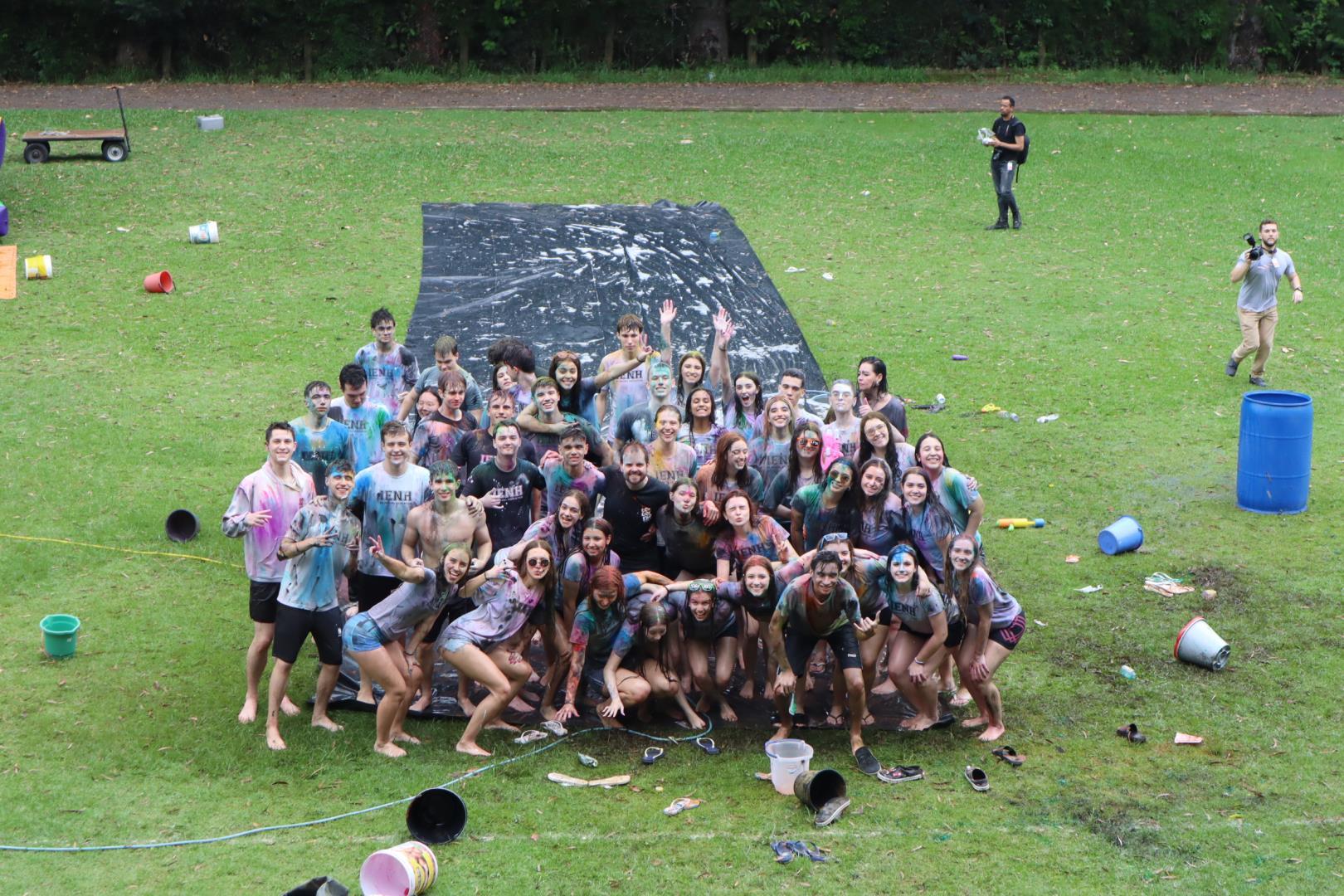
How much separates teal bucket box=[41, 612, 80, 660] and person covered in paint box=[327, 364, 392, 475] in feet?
6.63

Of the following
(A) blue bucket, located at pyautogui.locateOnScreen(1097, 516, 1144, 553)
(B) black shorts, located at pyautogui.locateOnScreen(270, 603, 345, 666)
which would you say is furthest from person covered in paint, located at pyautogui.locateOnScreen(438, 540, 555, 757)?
(A) blue bucket, located at pyautogui.locateOnScreen(1097, 516, 1144, 553)

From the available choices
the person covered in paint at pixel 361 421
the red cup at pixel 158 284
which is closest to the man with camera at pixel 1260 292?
the person covered in paint at pixel 361 421

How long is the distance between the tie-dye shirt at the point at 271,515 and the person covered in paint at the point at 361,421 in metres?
1.60

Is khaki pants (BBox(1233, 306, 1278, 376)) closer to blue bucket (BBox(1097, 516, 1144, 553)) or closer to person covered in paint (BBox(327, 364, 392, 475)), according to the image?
blue bucket (BBox(1097, 516, 1144, 553))

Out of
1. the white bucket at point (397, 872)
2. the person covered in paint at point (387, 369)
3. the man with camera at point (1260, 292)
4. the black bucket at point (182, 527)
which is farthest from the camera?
the man with camera at point (1260, 292)

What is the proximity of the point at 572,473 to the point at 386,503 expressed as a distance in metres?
1.15

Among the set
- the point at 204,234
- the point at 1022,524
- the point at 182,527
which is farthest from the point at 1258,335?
the point at 204,234

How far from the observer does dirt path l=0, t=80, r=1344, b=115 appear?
26.7 metres

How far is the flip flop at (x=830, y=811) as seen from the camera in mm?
7066

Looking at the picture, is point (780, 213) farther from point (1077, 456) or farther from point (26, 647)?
point (26, 647)

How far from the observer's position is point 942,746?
8.02 metres

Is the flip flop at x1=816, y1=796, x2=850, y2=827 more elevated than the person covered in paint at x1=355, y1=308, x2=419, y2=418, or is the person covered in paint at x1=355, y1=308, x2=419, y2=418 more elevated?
the person covered in paint at x1=355, y1=308, x2=419, y2=418

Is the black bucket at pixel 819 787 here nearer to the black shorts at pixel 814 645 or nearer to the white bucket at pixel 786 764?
the white bucket at pixel 786 764

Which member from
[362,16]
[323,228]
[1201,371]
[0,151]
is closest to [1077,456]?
[1201,371]
